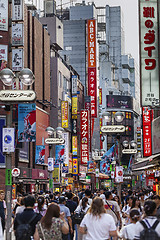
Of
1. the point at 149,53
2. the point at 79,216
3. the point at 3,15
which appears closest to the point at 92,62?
the point at 3,15

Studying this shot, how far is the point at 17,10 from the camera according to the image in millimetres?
43156

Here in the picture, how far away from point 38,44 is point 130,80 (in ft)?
362

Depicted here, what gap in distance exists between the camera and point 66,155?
65000 millimetres

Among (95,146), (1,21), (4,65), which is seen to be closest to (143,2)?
(4,65)

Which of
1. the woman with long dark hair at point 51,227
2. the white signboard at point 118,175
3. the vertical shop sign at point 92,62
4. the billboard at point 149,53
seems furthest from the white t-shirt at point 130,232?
the vertical shop sign at point 92,62

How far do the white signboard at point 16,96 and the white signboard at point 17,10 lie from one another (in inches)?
1050

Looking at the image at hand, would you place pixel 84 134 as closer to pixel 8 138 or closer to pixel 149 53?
pixel 149 53

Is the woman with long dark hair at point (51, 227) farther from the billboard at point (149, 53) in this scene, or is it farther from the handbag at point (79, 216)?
the billboard at point (149, 53)

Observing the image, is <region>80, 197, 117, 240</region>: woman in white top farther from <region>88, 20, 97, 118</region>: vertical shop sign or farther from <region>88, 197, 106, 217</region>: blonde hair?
<region>88, 20, 97, 118</region>: vertical shop sign

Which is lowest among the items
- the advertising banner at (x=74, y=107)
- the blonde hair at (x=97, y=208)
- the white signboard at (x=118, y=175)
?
the blonde hair at (x=97, y=208)

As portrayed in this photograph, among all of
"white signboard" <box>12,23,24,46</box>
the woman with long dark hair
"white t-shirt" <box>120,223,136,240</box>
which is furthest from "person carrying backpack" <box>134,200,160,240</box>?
"white signboard" <box>12,23,24,46</box>

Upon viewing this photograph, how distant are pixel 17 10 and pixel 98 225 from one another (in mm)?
35466

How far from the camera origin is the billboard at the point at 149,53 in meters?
24.2

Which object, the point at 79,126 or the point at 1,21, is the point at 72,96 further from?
the point at 1,21
